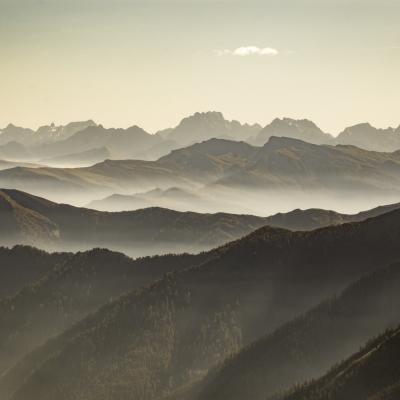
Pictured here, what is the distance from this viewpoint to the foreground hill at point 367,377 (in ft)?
564

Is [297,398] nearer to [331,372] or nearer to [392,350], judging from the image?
[331,372]

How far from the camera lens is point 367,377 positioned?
177375 mm

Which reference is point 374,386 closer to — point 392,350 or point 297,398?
point 392,350

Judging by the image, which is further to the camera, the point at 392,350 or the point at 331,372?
the point at 331,372

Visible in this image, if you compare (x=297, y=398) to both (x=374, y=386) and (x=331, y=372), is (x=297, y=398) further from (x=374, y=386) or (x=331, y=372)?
(x=374, y=386)

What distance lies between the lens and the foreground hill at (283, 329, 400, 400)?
172000 mm

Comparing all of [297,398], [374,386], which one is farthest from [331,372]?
[374,386]

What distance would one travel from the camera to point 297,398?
194 metres

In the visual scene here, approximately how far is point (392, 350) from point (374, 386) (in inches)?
440

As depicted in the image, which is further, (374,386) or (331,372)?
(331,372)

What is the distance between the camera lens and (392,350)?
180m

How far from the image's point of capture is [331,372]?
197750 mm

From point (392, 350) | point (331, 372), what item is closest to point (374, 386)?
point (392, 350)

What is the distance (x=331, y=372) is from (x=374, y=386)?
24880 mm
